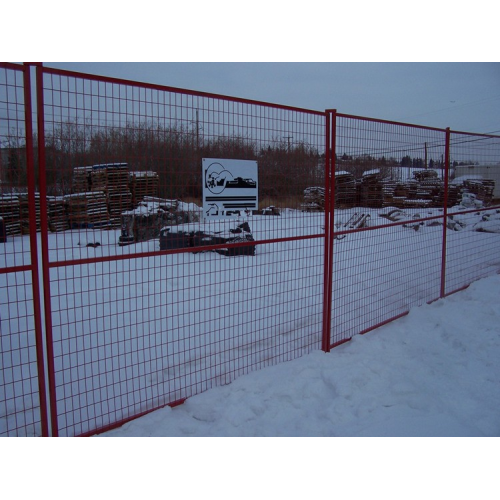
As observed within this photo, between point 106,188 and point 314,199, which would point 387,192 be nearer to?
point 314,199

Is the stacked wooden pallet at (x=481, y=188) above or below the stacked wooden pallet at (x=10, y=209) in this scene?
above

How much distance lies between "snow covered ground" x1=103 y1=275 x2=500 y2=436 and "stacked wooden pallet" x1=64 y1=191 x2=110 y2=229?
181 centimetres

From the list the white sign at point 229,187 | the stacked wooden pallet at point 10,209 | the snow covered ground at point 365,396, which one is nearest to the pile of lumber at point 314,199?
→ the white sign at point 229,187

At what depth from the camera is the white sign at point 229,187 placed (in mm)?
4098

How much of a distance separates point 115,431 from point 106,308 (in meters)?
3.13

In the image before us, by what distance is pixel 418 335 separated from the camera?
5.88m

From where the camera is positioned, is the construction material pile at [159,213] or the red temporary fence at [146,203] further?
the construction material pile at [159,213]

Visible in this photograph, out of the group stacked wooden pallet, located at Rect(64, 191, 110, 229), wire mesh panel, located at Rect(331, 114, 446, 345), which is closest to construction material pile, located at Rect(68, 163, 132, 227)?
stacked wooden pallet, located at Rect(64, 191, 110, 229)

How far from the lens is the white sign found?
4098mm

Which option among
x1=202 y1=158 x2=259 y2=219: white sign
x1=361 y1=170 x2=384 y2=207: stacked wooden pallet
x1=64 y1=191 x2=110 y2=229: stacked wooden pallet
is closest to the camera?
x1=64 y1=191 x2=110 y2=229: stacked wooden pallet

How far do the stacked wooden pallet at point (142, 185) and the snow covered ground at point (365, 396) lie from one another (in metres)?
1.99

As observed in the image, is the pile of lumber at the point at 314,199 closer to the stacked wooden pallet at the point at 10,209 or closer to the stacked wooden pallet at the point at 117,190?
the stacked wooden pallet at the point at 117,190

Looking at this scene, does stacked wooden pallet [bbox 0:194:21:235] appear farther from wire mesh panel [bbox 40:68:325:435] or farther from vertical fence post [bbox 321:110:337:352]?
vertical fence post [bbox 321:110:337:352]

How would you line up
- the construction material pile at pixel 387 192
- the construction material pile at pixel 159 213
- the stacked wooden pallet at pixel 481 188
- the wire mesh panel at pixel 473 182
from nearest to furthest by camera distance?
the construction material pile at pixel 159 213 → the construction material pile at pixel 387 192 → the wire mesh panel at pixel 473 182 → the stacked wooden pallet at pixel 481 188
